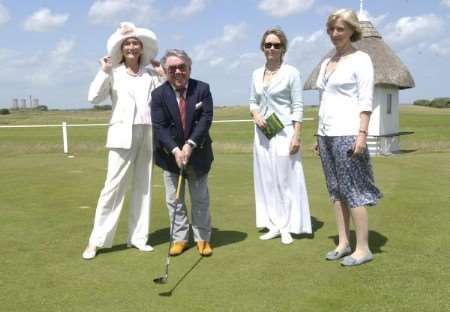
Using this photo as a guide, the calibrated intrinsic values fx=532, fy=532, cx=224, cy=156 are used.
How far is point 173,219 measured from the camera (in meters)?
5.08

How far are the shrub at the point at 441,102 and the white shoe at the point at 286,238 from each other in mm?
78547

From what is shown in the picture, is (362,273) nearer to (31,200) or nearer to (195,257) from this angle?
(195,257)

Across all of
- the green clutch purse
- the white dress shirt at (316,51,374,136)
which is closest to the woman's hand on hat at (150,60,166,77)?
the green clutch purse

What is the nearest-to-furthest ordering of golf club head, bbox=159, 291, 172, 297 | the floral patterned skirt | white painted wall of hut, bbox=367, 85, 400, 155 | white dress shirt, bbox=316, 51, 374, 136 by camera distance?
1. golf club head, bbox=159, 291, 172, 297
2. white dress shirt, bbox=316, 51, 374, 136
3. the floral patterned skirt
4. white painted wall of hut, bbox=367, 85, 400, 155

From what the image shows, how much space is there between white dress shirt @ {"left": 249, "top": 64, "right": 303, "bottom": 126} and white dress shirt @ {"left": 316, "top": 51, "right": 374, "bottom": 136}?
0.67m

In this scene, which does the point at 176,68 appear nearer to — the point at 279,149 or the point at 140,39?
the point at 140,39

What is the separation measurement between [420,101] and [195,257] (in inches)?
3513

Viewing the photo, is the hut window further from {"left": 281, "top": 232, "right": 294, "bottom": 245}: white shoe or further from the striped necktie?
the striped necktie

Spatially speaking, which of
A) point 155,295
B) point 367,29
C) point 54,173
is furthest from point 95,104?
point 367,29

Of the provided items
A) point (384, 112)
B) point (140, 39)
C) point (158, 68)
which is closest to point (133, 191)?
point (158, 68)

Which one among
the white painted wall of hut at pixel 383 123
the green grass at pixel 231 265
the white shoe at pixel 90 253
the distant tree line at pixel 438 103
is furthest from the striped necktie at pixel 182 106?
the distant tree line at pixel 438 103

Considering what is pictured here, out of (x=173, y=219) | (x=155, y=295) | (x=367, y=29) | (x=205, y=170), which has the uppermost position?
(x=367, y=29)

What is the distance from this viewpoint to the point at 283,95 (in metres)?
5.46

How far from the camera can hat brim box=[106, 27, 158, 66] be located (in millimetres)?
5012
